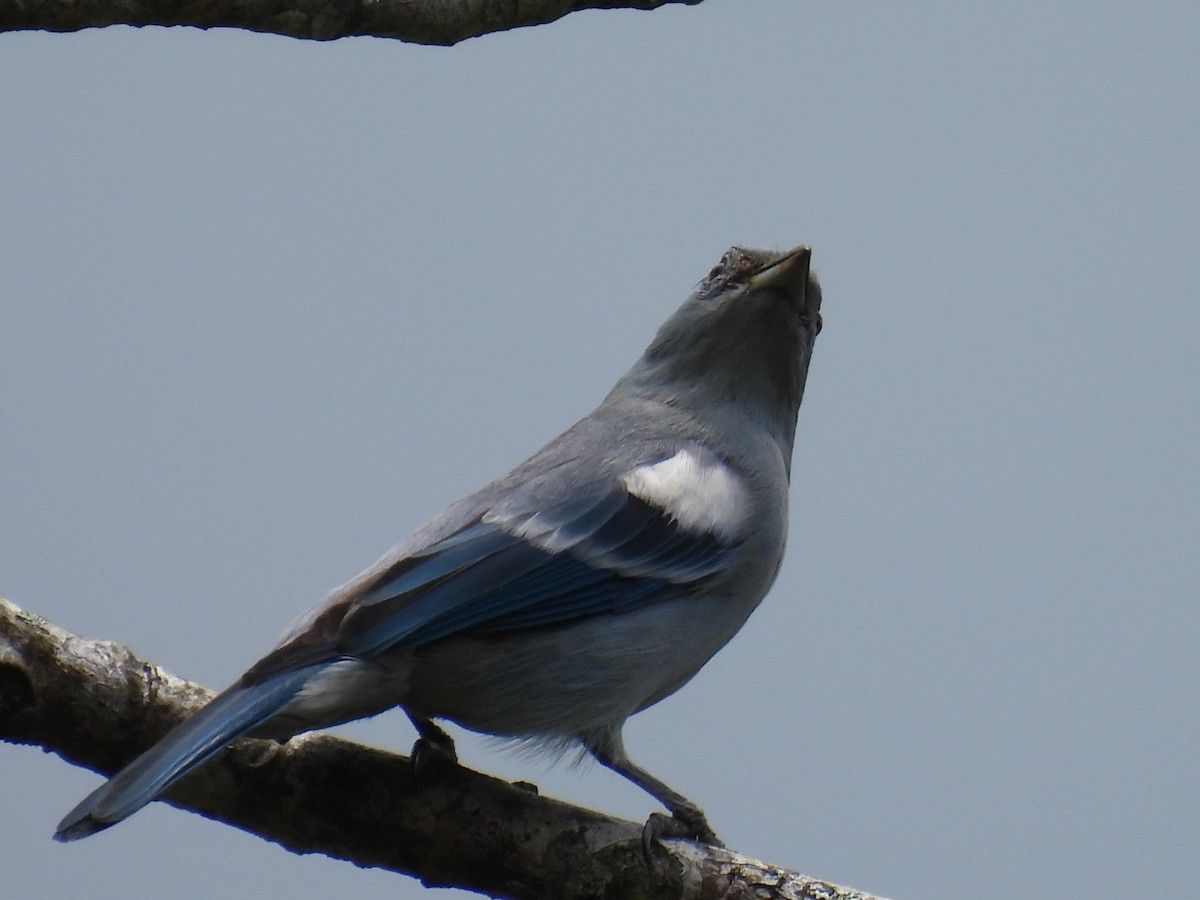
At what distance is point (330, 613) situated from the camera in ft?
12.0

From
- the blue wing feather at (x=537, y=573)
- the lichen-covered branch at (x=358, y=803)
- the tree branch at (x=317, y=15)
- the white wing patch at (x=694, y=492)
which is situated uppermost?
the tree branch at (x=317, y=15)

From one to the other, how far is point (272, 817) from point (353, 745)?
282mm

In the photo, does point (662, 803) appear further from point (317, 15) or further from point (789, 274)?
point (317, 15)

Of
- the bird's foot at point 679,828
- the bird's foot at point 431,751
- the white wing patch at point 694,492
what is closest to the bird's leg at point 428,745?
the bird's foot at point 431,751

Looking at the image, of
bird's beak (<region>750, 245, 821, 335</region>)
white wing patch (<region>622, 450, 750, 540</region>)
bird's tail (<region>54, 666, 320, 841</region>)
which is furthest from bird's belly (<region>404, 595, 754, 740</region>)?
bird's beak (<region>750, 245, 821, 335</region>)

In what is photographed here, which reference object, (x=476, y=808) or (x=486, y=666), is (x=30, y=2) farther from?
(x=476, y=808)

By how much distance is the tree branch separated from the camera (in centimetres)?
361

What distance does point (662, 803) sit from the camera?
12.8ft

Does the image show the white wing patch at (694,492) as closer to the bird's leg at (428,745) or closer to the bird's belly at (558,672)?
the bird's belly at (558,672)

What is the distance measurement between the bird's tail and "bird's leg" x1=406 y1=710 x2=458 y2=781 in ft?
1.49

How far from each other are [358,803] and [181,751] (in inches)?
26.3

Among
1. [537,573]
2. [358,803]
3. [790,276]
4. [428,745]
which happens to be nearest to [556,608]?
[537,573]

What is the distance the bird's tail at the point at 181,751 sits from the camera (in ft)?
10.0

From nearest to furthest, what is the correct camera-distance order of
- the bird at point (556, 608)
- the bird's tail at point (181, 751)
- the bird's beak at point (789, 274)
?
the bird's tail at point (181, 751)
the bird at point (556, 608)
the bird's beak at point (789, 274)
